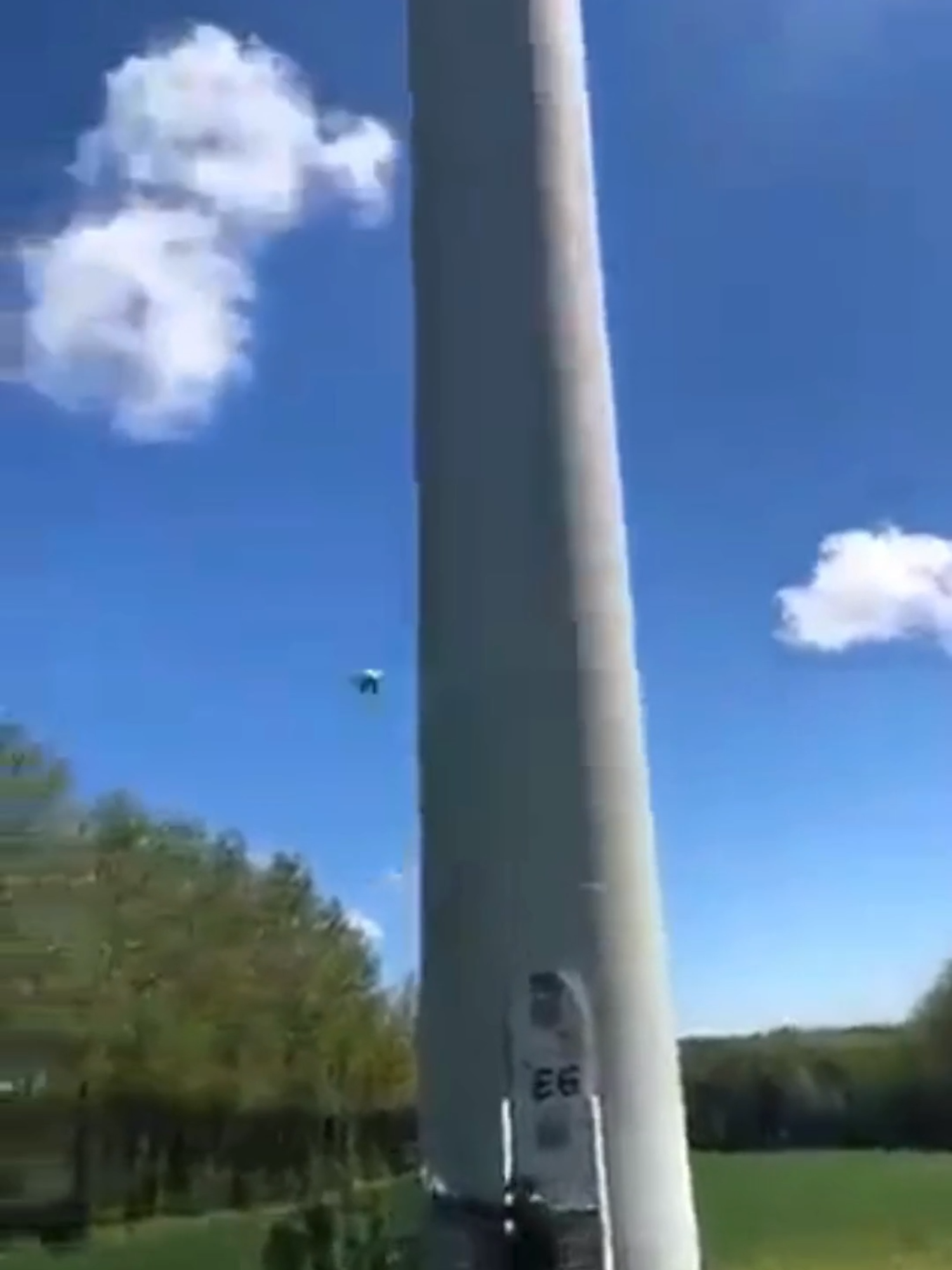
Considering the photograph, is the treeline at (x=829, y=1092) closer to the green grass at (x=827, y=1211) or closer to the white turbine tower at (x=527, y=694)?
the green grass at (x=827, y=1211)

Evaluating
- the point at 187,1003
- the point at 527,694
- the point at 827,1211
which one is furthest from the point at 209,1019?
the point at 527,694

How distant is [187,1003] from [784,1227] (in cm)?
1229

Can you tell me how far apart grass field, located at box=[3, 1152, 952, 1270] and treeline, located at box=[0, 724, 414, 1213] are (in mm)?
2271

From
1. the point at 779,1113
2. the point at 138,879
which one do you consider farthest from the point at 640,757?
the point at 779,1113

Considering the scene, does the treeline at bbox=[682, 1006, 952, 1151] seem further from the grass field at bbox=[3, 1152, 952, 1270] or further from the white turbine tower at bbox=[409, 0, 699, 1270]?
the white turbine tower at bbox=[409, 0, 699, 1270]

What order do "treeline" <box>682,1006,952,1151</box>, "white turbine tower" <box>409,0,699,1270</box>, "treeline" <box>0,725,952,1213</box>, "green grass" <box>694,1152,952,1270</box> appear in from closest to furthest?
"white turbine tower" <box>409,0,699,1270</box> → "green grass" <box>694,1152,952,1270</box> → "treeline" <box>0,725,952,1213</box> → "treeline" <box>682,1006,952,1151</box>

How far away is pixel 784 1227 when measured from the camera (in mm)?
26812

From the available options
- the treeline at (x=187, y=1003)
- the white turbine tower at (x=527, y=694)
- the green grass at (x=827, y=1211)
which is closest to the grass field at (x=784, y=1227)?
the green grass at (x=827, y=1211)

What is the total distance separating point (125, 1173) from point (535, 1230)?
28.0 m

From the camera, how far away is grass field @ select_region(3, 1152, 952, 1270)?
78.6ft

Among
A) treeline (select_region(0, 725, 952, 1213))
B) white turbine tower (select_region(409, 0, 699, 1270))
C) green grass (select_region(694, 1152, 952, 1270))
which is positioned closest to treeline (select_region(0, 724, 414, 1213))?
treeline (select_region(0, 725, 952, 1213))

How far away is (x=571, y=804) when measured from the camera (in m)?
7.89

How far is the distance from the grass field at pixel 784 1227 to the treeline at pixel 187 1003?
7.45 ft

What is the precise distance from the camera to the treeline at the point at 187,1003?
2970cm
